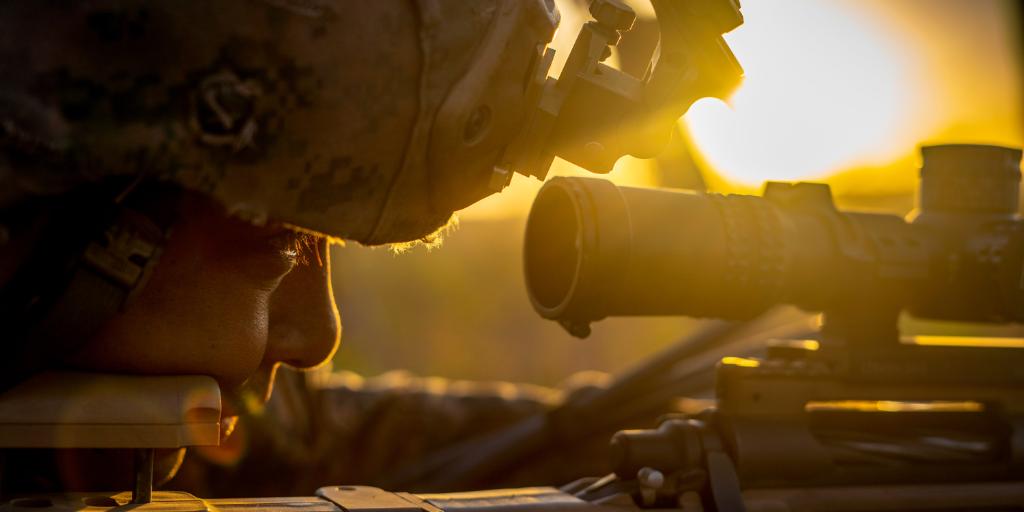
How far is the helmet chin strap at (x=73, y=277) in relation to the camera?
1.12m

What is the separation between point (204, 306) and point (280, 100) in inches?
12.5

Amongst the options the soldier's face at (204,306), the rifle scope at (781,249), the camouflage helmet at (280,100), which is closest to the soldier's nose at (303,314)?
the soldier's face at (204,306)

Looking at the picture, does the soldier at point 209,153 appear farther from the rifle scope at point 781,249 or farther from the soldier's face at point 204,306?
the rifle scope at point 781,249

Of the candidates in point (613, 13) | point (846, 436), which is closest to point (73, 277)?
point (613, 13)

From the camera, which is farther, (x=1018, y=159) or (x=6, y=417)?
(x=1018, y=159)

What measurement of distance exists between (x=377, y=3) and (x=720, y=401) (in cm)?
100

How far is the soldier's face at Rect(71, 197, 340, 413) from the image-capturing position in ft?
4.08

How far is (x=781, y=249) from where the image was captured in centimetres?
184

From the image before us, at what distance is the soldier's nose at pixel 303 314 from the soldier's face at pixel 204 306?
5cm

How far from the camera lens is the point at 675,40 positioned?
1.40 m

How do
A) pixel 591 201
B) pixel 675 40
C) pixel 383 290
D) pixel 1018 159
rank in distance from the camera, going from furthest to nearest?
pixel 383 290 < pixel 1018 159 < pixel 591 201 < pixel 675 40

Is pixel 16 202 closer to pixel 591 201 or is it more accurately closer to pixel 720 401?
pixel 591 201

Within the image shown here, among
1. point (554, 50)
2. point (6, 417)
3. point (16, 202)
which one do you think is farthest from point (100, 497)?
point (554, 50)

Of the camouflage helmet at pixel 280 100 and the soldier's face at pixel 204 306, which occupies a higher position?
the camouflage helmet at pixel 280 100
